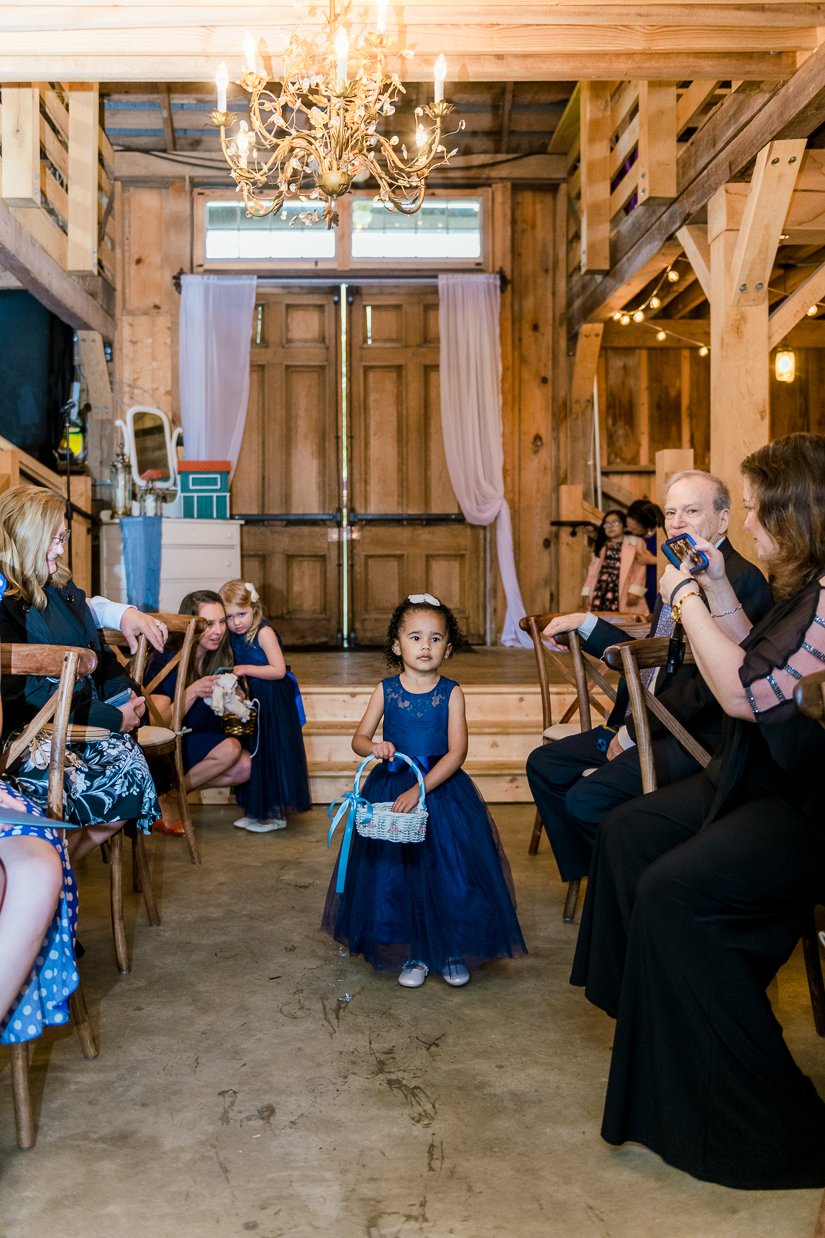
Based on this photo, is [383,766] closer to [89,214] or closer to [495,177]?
[89,214]

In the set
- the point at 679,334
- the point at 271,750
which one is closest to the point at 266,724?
the point at 271,750

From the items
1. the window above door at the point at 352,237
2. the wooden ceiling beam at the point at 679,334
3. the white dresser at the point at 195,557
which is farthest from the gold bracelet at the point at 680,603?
the wooden ceiling beam at the point at 679,334

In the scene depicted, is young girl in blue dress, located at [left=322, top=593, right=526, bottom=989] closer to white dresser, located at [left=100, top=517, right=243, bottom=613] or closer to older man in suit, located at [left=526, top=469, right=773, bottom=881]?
older man in suit, located at [left=526, top=469, right=773, bottom=881]

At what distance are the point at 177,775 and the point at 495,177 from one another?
6388 millimetres

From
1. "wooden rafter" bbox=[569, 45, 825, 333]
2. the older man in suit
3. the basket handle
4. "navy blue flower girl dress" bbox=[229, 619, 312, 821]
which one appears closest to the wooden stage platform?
"navy blue flower girl dress" bbox=[229, 619, 312, 821]

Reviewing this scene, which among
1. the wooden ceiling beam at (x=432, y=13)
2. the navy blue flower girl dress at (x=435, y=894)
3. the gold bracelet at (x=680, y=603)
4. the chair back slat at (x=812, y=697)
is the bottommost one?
the navy blue flower girl dress at (x=435, y=894)

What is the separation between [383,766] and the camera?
3021mm

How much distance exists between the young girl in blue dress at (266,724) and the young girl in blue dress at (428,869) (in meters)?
1.45

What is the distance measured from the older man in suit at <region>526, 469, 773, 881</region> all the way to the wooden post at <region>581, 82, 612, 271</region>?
Result: 14.3ft

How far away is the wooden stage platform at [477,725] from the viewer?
16.4 ft

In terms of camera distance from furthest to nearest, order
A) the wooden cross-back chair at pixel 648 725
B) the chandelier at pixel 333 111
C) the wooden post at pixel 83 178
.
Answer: the wooden post at pixel 83 178 < the chandelier at pixel 333 111 < the wooden cross-back chair at pixel 648 725

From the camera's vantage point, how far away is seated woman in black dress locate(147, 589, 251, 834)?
14.1 feet

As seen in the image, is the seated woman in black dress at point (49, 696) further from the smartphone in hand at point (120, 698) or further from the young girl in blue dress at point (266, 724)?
the young girl in blue dress at point (266, 724)

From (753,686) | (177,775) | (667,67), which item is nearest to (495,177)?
(667,67)
